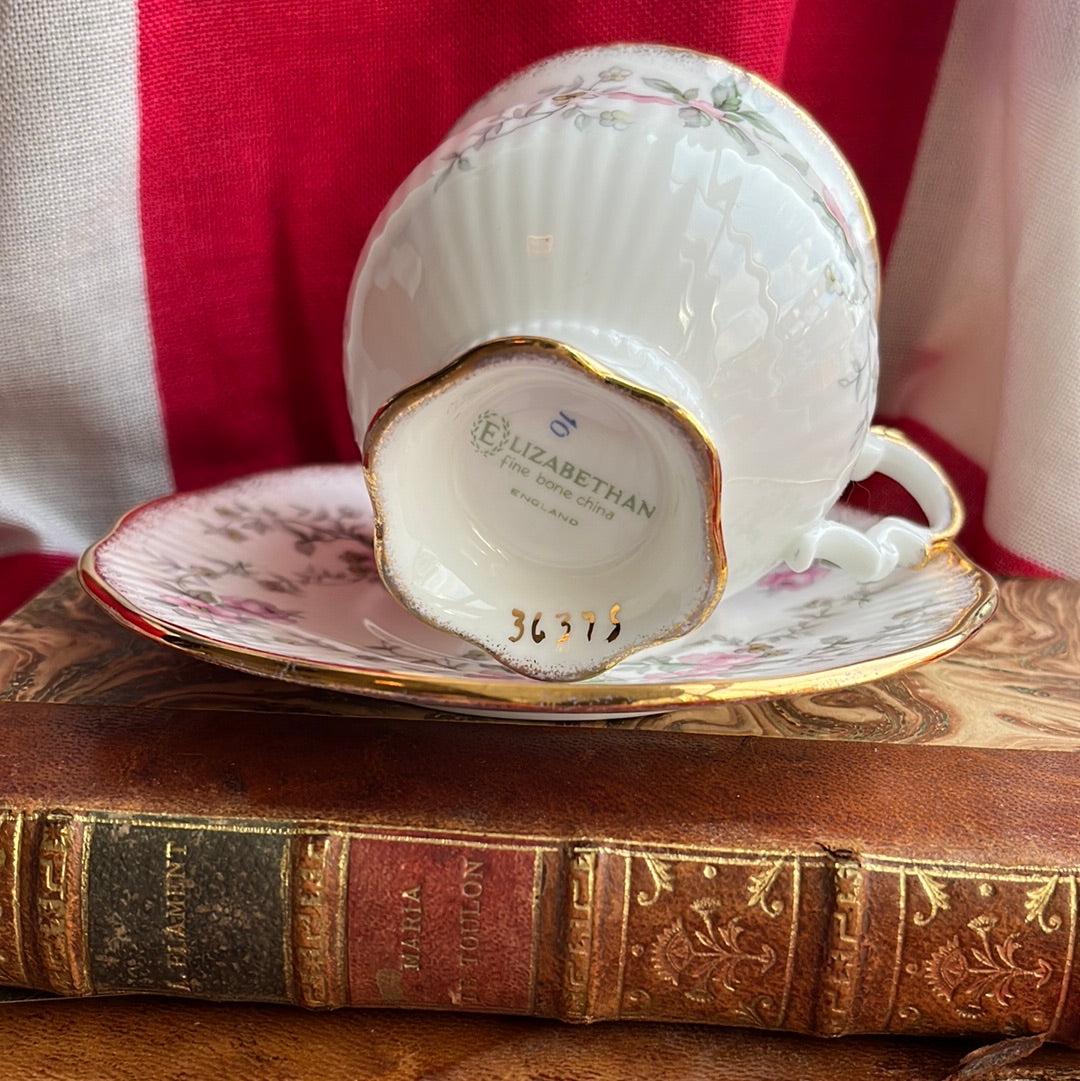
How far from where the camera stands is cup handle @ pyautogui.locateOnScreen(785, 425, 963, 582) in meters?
0.47

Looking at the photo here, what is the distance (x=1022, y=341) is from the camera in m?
0.66

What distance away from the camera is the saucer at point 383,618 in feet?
1.33

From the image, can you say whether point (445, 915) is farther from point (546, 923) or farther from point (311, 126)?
point (311, 126)

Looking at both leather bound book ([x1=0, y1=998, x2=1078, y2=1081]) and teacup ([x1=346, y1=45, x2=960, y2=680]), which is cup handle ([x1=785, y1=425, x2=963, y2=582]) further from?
leather bound book ([x1=0, y1=998, x2=1078, y2=1081])

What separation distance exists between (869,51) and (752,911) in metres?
0.50

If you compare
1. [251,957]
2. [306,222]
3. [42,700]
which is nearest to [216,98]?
[306,222]

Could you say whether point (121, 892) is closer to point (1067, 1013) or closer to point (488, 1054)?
point (488, 1054)

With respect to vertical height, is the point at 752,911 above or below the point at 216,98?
below

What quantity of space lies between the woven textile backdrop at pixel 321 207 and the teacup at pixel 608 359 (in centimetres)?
21

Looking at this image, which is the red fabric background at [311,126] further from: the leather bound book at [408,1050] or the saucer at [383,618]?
the leather bound book at [408,1050]

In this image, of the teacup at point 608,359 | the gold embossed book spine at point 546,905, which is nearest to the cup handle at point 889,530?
the teacup at point 608,359

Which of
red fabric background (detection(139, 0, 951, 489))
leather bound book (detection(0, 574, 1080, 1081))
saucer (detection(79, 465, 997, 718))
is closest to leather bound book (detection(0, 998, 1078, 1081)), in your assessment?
leather bound book (detection(0, 574, 1080, 1081))

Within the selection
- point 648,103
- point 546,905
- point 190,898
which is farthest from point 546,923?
point 648,103

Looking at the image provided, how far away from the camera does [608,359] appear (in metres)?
0.39
